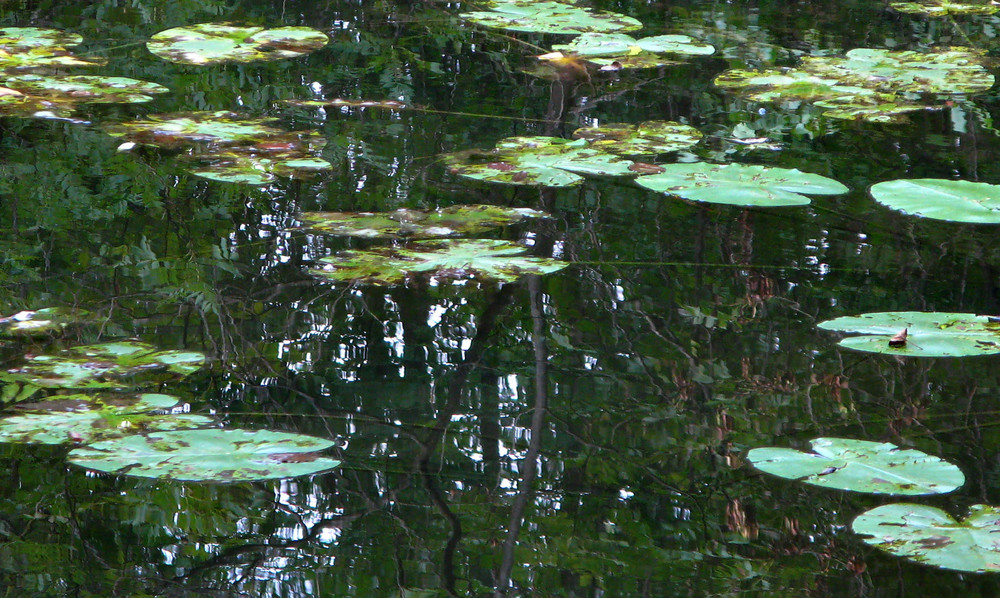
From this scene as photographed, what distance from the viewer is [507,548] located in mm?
1356

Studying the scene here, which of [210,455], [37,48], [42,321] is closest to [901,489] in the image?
[210,455]

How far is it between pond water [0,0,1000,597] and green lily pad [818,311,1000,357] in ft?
0.11

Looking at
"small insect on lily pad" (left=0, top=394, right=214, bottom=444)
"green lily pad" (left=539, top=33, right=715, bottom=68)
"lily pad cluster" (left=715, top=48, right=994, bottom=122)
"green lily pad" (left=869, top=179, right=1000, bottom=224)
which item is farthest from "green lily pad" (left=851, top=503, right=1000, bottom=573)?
"green lily pad" (left=539, top=33, right=715, bottom=68)

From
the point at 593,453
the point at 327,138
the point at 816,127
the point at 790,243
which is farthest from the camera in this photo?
the point at 816,127

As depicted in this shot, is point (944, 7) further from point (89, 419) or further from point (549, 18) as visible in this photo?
point (89, 419)

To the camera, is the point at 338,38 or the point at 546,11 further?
the point at 546,11

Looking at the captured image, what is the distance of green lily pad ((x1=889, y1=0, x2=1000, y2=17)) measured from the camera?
5059 mm

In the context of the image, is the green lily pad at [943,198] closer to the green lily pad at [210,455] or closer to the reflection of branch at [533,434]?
the reflection of branch at [533,434]

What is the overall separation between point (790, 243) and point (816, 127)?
1.02 metres

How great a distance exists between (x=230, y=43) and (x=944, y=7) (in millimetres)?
3261

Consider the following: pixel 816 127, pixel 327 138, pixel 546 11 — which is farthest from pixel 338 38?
pixel 816 127

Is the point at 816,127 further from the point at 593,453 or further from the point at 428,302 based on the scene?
the point at 593,453

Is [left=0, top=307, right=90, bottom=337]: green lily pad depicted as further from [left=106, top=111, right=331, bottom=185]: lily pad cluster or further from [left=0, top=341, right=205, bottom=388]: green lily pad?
[left=106, top=111, right=331, bottom=185]: lily pad cluster

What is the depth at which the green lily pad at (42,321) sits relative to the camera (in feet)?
6.26
